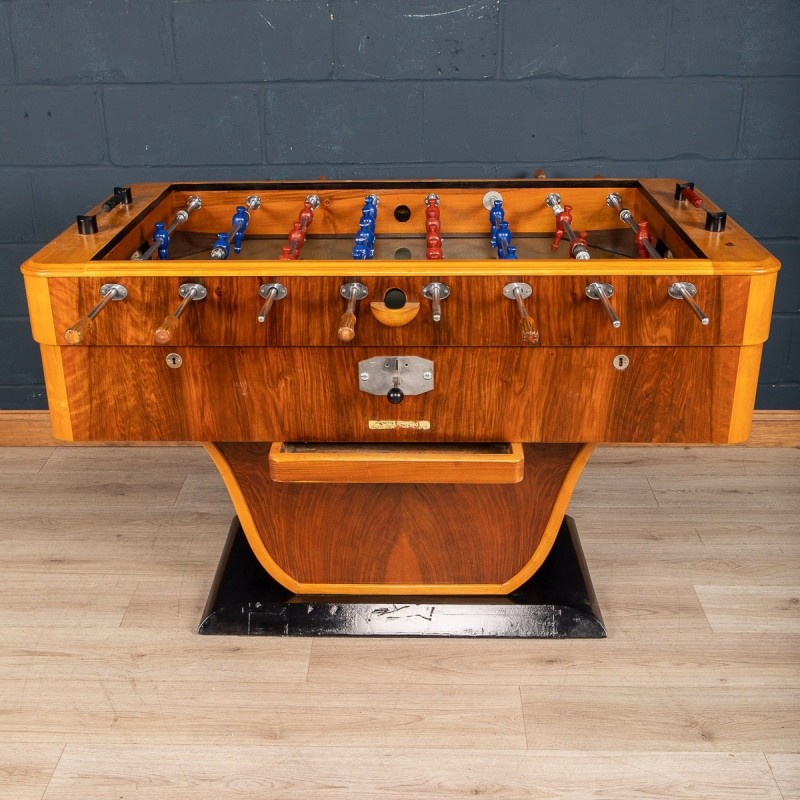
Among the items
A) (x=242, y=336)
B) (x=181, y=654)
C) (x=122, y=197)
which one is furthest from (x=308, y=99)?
(x=181, y=654)

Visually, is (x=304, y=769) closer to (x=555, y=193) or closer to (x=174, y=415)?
(x=174, y=415)

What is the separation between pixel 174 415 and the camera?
173cm

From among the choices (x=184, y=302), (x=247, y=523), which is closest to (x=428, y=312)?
(x=184, y=302)

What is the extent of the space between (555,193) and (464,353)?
680 millimetres

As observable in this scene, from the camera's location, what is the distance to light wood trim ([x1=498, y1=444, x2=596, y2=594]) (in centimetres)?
190

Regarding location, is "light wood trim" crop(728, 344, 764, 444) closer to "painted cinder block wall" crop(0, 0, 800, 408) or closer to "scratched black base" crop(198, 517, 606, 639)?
"scratched black base" crop(198, 517, 606, 639)

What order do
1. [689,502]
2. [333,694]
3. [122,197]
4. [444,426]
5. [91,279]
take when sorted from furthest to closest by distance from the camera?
[689,502]
[122,197]
[333,694]
[444,426]
[91,279]

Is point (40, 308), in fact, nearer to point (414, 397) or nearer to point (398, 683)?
point (414, 397)

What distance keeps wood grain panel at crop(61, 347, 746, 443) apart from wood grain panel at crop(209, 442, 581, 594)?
0.18 meters

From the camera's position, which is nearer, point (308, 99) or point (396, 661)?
point (396, 661)

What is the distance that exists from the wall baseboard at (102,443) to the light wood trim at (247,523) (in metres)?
1.00

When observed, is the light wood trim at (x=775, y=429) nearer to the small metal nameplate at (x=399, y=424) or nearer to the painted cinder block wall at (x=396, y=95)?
the painted cinder block wall at (x=396, y=95)

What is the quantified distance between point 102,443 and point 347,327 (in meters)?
1.70

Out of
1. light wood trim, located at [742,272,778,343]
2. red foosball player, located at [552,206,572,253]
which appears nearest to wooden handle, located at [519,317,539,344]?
light wood trim, located at [742,272,778,343]
